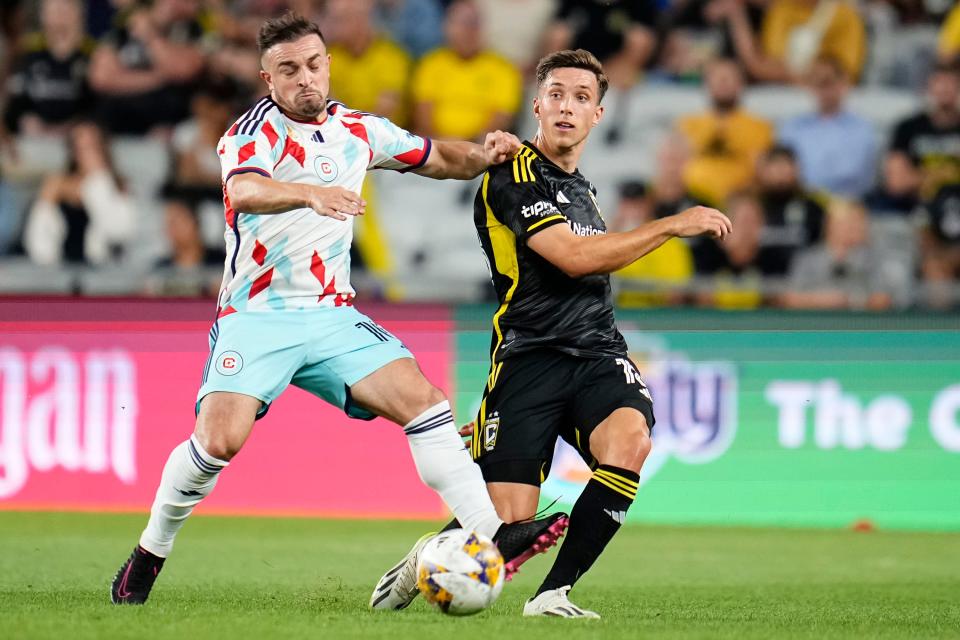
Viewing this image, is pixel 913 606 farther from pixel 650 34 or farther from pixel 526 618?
pixel 650 34

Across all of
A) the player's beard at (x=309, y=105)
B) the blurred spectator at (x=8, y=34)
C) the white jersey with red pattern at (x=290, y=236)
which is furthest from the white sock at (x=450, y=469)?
the blurred spectator at (x=8, y=34)

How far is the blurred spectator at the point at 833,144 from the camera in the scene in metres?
12.9

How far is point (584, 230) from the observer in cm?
625

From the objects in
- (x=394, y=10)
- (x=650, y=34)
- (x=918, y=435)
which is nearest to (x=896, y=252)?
(x=918, y=435)

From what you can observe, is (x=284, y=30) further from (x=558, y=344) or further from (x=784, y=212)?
(x=784, y=212)

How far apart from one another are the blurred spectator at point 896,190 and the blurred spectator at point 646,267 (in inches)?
73.9

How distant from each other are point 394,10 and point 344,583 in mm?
7464

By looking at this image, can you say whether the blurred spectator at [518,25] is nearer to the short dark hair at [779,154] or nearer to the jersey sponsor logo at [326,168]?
the short dark hair at [779,154]

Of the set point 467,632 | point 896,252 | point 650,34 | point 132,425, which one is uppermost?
point 650,34

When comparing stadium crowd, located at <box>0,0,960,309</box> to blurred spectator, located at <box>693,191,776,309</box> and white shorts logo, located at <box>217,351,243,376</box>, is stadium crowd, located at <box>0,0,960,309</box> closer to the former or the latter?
blurred spectator, located at <box>693,191,776,309</box>

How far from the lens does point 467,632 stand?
5.18 meters

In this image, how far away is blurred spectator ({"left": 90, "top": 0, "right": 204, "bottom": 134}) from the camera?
12898 millimetres

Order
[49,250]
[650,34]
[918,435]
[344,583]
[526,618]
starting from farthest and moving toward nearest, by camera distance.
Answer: [650,34]
[49,250]
[918,435]
[344,583]
[526,618]

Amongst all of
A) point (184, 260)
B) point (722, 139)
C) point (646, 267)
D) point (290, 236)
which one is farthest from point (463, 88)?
point (290, 236)
